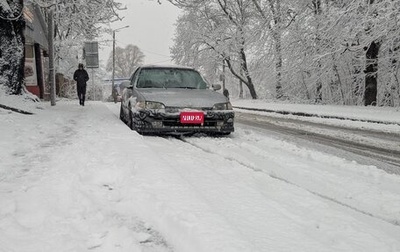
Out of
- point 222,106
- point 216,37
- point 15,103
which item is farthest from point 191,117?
point 216,37

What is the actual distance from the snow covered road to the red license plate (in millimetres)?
1608

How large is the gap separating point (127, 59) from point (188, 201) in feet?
280

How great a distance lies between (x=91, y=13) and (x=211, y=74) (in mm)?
23140

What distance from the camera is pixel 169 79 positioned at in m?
8.84

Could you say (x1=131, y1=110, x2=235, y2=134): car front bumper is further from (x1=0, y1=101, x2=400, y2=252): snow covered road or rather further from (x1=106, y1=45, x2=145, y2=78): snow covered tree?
(x1=106, y1=45, x2=145, y2=78): snow covered tree

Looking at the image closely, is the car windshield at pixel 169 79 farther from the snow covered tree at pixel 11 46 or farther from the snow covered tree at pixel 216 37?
the snow covered tree at pixel 216 37

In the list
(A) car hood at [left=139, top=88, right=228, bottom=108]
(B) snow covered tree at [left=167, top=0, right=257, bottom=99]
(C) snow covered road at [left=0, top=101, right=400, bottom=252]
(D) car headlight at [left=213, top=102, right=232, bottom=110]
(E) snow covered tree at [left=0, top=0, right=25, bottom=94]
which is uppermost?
(B) snow covered tree at [left=167, top=0, right=257, bottom=99]

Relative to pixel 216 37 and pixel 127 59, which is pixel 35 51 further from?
pixel 127 59

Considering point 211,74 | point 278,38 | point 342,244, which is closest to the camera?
point 342,244

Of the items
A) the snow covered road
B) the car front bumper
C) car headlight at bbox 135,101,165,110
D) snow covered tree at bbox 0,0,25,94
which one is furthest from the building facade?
the snow covered road

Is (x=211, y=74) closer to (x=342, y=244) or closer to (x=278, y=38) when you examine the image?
(x=278, y=38)

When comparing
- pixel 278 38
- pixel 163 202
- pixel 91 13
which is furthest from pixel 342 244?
pixel 278 38

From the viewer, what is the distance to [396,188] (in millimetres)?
4102

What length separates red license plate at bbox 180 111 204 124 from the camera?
7216mm
